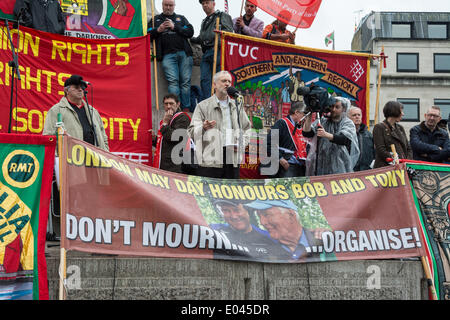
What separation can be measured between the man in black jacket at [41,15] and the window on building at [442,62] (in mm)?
48456

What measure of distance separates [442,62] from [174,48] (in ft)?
157

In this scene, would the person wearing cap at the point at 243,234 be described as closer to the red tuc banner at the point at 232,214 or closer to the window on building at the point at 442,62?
the red tuc banner at the point at 232,214

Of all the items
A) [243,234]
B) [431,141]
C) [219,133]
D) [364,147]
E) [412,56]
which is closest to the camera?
[243,234]

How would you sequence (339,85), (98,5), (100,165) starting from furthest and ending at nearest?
(339,85) < (98,5) < (100,165)

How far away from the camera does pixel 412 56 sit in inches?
2130

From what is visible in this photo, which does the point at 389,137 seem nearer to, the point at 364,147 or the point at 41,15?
the point at 364,147

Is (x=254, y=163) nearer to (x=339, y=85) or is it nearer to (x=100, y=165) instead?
(x=339, y=85)

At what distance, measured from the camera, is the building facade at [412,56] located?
5169 centimetres

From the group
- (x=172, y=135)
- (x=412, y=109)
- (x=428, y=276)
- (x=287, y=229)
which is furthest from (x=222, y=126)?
(x=412, y=109)

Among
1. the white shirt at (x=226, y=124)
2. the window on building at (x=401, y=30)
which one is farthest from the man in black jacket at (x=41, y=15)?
the window on building at (x=401, y=30)
